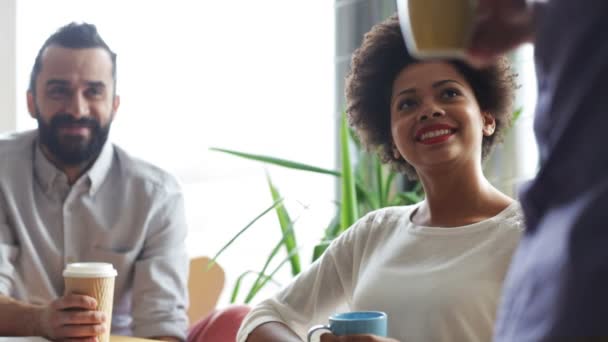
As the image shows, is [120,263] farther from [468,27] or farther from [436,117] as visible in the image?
[468,27]

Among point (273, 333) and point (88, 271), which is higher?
point (88, 271)

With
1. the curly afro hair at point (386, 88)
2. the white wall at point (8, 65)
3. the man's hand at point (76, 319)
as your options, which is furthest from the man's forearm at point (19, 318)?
the white wall at point (8, 65)

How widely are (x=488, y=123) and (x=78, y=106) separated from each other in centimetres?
109

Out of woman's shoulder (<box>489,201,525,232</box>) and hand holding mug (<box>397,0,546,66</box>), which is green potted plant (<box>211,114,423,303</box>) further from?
hand holding mug (<box>397,0,546,66</box>)

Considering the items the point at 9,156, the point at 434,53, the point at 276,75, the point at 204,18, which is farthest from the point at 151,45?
the point at 434,53

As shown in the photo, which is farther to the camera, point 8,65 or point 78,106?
point 8,65

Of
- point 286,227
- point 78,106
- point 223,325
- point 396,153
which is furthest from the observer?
point 286,227

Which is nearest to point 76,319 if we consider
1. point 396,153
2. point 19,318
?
point 19,318

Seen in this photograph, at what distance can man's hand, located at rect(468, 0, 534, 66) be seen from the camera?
656 millimetres

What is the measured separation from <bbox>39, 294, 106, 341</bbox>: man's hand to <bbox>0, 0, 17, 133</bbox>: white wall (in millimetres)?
1854

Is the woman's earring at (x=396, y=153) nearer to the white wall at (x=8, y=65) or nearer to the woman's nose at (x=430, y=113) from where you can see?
the woman's nose at (x=430, y=113)

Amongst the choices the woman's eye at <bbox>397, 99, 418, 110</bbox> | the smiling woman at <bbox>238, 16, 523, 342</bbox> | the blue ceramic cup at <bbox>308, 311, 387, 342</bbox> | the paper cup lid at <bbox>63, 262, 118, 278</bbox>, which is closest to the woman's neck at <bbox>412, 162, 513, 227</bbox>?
the smiling woman at <bbox>238, 16, 523, 342</bbox>

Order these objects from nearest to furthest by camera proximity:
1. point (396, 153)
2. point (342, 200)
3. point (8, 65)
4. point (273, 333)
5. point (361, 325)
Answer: point (361, 325)
point (273, 333)
point (396, 153)
point (342, 200)
point (8, 65)

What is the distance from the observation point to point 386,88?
1.76 m
